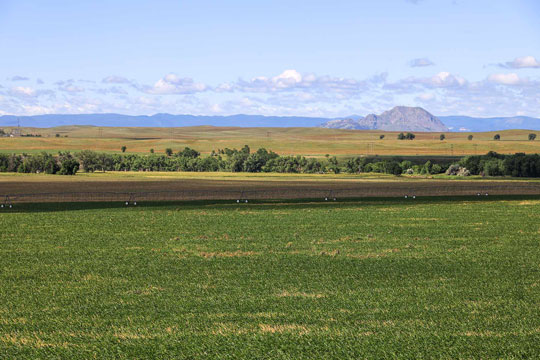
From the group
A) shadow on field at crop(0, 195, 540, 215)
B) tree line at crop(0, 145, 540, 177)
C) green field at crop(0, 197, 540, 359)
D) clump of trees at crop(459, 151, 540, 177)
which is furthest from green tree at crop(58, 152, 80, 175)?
green field at crop(0, 197, 540, 359)

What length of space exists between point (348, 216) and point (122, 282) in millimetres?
23908

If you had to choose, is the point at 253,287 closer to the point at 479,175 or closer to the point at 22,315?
the point at 22,315

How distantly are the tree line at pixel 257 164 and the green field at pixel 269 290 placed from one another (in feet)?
249

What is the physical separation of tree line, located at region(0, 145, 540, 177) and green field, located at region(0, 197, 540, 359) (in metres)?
75.8

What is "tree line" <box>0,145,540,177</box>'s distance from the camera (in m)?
106

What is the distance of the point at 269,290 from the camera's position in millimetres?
17984

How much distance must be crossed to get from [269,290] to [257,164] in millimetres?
106216

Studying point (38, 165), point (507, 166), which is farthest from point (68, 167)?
point (507, 166)

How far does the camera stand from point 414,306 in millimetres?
15984

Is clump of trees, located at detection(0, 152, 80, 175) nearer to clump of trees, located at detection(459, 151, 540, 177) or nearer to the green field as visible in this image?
clump of trees, located at detection(459, 151, 540, 177)

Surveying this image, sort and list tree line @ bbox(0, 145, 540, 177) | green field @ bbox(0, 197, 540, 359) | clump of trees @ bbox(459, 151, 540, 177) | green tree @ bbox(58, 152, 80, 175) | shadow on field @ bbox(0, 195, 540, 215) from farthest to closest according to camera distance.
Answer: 1. tree line @ bbox(0, 145, 540, 177)
2. clump of trees @ bbox(459, 151, 540, 177)
3. green tree @ bbox(58, 152, 80, 175)
4. shadow on field @ bbox(0, 195, 540, 215)
5. green field @ bbox(0, 197, 540, 359)

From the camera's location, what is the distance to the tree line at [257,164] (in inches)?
4188

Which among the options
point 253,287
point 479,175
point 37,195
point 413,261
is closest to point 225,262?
point 253,287

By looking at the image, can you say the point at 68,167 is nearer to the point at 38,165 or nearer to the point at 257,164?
the point at 38,165
